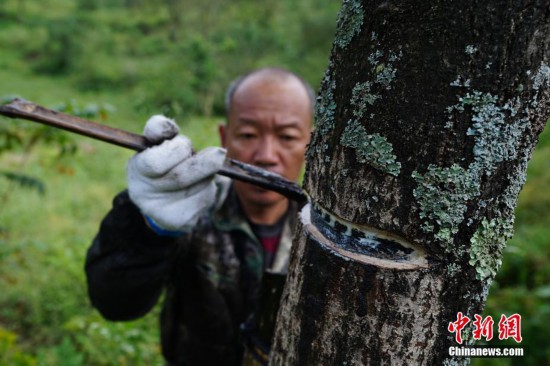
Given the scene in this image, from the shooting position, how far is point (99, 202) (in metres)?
7.80

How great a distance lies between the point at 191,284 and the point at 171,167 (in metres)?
0.89

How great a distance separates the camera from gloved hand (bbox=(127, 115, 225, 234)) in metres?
1.21

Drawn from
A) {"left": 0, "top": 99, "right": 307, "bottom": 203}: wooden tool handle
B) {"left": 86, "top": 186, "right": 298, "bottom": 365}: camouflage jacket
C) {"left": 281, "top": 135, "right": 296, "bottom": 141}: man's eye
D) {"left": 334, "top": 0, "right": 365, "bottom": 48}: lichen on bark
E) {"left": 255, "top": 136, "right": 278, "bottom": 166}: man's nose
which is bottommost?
{"left": 86, "top": 186, "right": 298, "bottom": 365}: camouflage jacket

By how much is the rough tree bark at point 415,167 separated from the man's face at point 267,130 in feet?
3.96

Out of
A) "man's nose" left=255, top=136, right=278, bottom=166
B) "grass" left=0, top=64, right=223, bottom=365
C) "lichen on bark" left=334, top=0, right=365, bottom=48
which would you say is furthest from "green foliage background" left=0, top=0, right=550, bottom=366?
"lichen on bark" left=334, top=0, right=365, bottom=48

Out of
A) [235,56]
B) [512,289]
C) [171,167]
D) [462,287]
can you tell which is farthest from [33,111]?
[235,56]

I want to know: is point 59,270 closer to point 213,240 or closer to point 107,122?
point 213,240

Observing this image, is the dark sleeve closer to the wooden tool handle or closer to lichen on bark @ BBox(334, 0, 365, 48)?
the wooden tool handle

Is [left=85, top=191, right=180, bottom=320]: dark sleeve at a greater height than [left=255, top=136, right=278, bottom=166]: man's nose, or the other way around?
[left=255, top=136, right=278, bottom=166]: man's nose

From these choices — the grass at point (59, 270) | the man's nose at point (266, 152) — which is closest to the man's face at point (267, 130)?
the man's nose at point (266, 152)

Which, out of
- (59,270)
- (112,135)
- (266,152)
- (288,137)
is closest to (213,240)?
(266,152)

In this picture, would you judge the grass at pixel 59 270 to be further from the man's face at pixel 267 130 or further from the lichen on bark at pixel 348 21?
the lichen on bark at pixel 348 21

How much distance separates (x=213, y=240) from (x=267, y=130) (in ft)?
1.80

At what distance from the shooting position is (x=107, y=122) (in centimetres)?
1255
